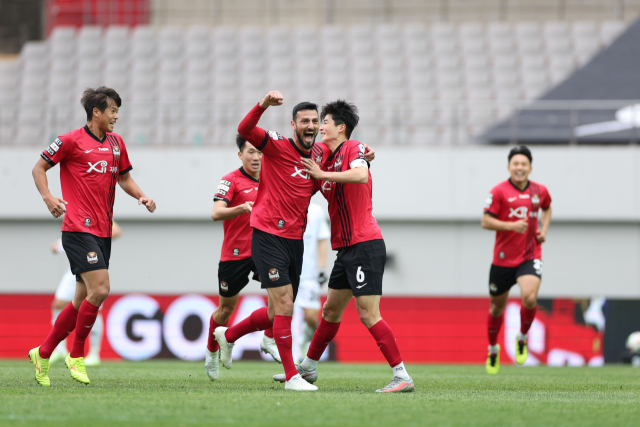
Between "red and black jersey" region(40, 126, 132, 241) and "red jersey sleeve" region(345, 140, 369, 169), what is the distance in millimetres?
2040

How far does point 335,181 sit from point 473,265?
1077 cm

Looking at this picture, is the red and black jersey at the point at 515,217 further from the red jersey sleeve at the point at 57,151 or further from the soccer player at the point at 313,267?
the red jersey sleeve at the point at 57,151

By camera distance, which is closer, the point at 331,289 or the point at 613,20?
the point at 331,289

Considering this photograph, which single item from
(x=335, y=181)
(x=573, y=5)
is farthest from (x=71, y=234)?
(x=573, y=5)

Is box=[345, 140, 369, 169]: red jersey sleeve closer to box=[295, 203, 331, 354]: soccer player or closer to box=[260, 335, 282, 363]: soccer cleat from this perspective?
box=[260, 335, 282, 363]: soccer cleat

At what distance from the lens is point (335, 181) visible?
18.5 ft

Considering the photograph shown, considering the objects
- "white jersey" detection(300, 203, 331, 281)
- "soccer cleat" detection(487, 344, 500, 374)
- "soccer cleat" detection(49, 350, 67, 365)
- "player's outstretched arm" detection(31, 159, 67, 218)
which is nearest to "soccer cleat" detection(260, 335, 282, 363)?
"white jersey" detection(300, 203, 331, 281)

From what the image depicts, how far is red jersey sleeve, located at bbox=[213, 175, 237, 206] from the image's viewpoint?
280 inches

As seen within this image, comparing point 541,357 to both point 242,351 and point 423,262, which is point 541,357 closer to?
point 423,262

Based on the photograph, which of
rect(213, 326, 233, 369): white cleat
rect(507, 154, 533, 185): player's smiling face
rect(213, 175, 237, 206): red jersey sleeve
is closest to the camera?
rect(213, 326, 233, 369): white cleat

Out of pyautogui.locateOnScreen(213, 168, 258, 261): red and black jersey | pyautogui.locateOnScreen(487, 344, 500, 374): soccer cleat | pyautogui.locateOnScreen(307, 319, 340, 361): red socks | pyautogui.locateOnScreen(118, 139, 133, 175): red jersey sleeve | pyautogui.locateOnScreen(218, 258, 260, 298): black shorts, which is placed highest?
pyautogui.locateOnScreen(118, 139, 133, 175): red jersey sleeve

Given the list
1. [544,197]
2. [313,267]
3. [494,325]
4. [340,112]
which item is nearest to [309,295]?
[313,267]

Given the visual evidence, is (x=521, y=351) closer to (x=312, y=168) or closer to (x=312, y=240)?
(x=312, y=240)

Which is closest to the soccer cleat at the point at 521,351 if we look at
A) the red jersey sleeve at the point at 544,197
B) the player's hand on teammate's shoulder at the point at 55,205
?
the red jersey sleeve at the point at 544,197
